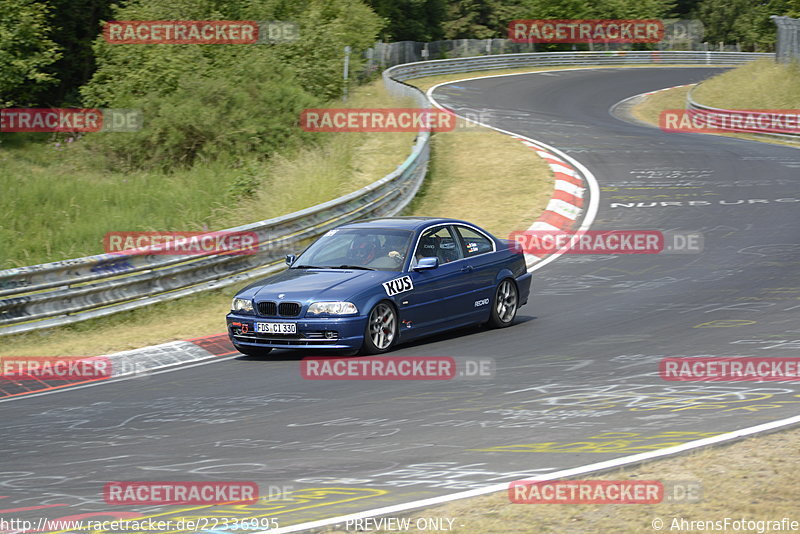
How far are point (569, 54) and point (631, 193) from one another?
41053 mm

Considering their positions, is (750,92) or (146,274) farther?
(750,92)

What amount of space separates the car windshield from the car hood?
218 mm

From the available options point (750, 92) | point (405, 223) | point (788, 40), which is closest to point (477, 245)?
point (405, 223)

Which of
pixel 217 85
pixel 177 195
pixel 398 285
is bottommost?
pixel 177 195

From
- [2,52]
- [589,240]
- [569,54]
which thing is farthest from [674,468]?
[569,54]

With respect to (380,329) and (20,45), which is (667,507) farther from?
(20,45)

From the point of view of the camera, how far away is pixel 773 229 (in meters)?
18.1

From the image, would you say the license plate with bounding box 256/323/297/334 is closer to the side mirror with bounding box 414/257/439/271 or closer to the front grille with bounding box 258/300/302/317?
the front grille with bounding box 258/300/302/317

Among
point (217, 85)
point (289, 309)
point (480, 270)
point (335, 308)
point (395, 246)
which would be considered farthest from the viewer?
point (217, 85)

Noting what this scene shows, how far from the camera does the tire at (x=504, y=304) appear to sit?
1232 centimetres

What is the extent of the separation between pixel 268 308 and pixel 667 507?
20.0 feet

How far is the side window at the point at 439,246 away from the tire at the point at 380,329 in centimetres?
104

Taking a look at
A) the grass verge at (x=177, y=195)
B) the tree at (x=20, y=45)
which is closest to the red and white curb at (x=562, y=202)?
the grass verge at (x=177, y=195)

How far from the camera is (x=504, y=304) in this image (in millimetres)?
12484
